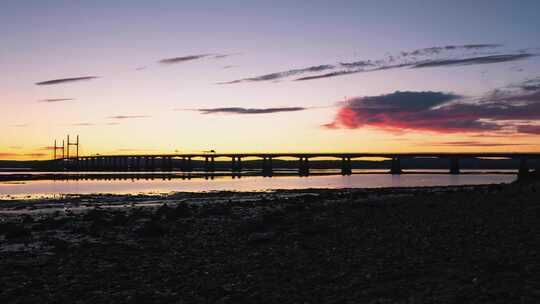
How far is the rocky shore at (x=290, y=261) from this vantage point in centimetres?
1157

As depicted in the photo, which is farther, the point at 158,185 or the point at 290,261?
the point at 158,185

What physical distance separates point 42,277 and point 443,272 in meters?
10.6

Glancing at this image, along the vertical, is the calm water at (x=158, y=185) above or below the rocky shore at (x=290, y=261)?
below

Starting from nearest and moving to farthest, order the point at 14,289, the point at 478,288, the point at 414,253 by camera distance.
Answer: the point at 478,288, the point at 14,289, the point at 414,253

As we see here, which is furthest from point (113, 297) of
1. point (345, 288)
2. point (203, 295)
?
point (345, 288)

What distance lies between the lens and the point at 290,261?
15508 millimetres

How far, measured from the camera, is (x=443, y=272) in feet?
41.1

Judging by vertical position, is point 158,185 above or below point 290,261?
below

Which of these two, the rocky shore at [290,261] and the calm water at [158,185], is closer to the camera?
the rocky shore at [290,261]

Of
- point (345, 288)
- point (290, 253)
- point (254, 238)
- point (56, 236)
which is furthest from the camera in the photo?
point (56, 236)

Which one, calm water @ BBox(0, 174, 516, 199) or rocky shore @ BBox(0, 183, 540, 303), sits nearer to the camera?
rocky shore @ BBox(0, 183, 540, 303)

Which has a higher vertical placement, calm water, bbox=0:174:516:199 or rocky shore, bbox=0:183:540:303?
rocky shore, bbox=0:183:540:303

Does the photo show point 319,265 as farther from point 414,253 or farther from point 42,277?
point 42,277

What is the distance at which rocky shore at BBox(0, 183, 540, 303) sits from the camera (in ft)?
38.0
